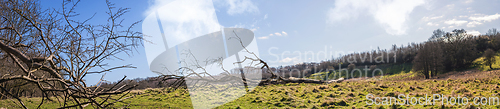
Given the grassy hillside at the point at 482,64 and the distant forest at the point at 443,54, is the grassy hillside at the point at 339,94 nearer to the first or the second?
the distant forest at the point at 443,54

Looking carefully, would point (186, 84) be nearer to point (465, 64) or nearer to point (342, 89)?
point (342, 89)

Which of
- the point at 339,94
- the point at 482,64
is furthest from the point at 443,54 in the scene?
the point at 339,94

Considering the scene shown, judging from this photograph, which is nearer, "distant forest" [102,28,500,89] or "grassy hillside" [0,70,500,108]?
"grassy hillside" [0,70,500,108]

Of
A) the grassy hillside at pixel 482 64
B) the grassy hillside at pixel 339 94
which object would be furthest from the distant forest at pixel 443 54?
the grassy hillside at pixel 339 94

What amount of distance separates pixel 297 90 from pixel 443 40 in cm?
4494

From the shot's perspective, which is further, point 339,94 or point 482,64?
point 482,64

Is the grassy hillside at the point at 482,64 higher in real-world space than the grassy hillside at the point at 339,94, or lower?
higher

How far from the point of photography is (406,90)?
6938mm

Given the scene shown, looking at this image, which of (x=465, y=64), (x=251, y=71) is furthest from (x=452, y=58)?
(x=251, y=71)

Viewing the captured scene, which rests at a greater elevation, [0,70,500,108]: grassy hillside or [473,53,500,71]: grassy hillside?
[473,53,500,71]: grassy hillside

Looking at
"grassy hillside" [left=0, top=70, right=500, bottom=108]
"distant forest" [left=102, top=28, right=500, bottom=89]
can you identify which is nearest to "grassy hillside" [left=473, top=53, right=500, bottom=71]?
"distant forest" [left=102, top=28, right=500, bottom=89]

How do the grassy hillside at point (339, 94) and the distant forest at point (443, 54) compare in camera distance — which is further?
the distant forest at point (443, 54)

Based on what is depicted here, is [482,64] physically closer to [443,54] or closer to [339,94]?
[443,54]

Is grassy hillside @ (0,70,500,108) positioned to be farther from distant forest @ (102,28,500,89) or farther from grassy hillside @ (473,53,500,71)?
grassy hillside @ (473,53,500,71)
